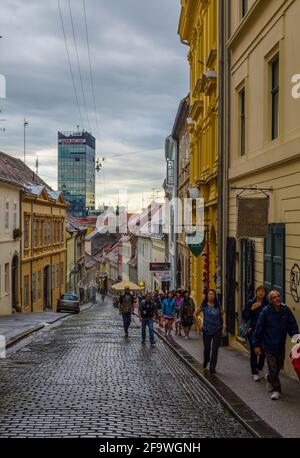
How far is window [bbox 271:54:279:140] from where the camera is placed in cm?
1304

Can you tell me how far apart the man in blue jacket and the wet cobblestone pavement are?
0.91 m

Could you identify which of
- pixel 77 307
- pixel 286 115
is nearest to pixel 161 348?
pixel 286 115

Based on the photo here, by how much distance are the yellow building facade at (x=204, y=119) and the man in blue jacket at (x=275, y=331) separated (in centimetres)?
1017

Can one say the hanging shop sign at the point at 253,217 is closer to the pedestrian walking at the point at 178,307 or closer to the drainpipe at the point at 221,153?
the drainpipe at the point at 221,153

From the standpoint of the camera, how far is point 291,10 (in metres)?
11.7

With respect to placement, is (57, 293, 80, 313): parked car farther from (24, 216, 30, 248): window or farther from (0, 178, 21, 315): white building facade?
(0, 178, 21, 315): white building facade

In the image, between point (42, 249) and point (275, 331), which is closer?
point (275, 331)

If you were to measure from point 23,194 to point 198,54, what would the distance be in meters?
14.8

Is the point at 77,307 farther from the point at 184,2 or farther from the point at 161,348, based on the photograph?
the point at 161,348

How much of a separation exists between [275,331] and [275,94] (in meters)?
5.45

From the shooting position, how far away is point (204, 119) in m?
23.9

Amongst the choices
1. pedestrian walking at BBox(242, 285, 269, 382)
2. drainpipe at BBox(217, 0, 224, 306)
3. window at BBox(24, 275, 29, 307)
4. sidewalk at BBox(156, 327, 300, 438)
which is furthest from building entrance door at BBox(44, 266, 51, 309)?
pedestrian walking at BBox(242, 285, 269, 382)

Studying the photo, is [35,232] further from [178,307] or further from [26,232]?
[178,307]

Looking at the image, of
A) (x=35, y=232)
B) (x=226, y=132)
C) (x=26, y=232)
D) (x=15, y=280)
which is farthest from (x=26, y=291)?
(x=226, y=132)
